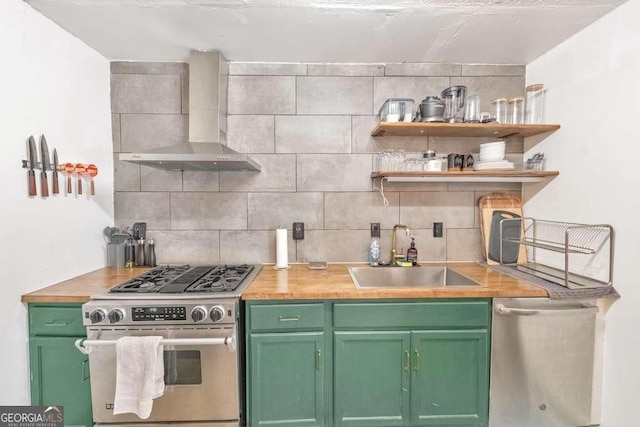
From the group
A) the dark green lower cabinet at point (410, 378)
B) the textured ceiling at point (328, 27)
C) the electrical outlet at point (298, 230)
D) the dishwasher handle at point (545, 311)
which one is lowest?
the dark green lower cabinet at point (410, 378)

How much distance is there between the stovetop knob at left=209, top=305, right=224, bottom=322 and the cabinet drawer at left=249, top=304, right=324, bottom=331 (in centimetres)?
16

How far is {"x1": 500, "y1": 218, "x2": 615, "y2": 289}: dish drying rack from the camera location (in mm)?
1627

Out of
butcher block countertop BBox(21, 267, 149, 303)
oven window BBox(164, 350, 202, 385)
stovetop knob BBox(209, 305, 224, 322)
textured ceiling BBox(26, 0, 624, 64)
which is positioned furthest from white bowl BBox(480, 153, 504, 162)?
butcher block countertop BBox(21, 267, 149, 303)

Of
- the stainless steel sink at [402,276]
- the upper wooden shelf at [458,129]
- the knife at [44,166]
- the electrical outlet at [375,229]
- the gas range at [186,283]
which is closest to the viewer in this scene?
the gas range at [186,283]

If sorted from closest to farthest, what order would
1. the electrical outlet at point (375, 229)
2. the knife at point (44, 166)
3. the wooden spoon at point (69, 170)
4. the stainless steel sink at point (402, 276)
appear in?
1. the knife at point (44, 166)
2. the wooden spoon at point (69, 170)
3. the stainless steel sink at point (402, 276)
4. the electrical outlet at point (375, 229)

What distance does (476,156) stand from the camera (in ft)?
7.42

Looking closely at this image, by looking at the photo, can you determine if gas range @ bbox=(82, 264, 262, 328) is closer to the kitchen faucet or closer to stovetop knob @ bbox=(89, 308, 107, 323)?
stovetop knob @ bbox=(89, 308, 107, 323)

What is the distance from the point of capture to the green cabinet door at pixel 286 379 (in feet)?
5.26

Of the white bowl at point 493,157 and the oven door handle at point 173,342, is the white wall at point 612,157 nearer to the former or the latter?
the white bowl at point 493,157

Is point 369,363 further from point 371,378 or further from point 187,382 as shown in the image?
point 187,382

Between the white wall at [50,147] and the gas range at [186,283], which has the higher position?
the white wall at [50,147]

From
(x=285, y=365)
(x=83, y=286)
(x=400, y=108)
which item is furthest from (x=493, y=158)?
(x=83, y=286)

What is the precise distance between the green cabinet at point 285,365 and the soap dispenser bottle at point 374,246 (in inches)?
29.3

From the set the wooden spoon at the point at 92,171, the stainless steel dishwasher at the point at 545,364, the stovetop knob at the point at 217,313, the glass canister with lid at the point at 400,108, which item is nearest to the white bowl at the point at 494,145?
the glass canister with lid at the point at 400,108
